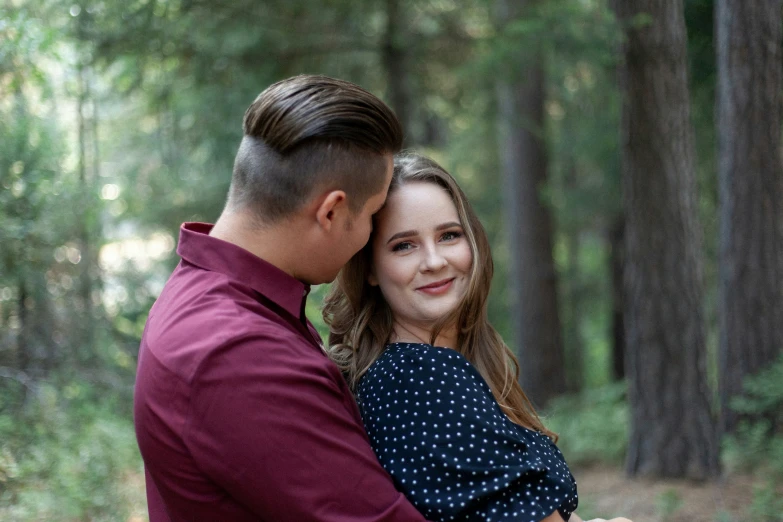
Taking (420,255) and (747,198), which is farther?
(747,198)

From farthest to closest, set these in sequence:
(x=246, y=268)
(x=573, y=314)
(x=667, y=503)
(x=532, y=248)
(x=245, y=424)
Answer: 1. (x=573, y=314)
2. (x=532, y=248)
3. (x=667, y=503)
4. (x=246, y=268)
5. (x=245, y=424)

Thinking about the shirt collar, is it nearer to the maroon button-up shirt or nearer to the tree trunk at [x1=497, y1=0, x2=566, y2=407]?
the maroon button-up shirt

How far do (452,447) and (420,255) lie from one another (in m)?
0.67

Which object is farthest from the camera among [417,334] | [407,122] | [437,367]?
[407,122]

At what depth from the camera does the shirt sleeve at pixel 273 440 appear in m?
1.82

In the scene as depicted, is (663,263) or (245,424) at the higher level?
(245,424)

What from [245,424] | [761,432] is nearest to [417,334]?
[245,424]

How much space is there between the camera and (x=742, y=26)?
6.75 meters

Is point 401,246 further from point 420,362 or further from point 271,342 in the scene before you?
point 271,342

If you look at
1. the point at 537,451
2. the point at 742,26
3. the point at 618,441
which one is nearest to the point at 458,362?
the point at 537,451

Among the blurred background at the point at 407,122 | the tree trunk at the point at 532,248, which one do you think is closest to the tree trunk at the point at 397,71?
the blurred background at the point at 407,122

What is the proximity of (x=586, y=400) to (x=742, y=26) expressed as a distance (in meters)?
6.65

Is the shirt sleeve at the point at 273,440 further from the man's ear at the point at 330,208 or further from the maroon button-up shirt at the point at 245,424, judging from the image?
the man's ear at the point at 330,208

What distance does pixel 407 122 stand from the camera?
1089 cm
